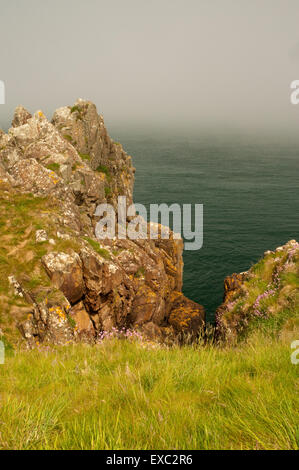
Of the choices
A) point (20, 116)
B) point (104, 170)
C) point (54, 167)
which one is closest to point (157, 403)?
point (54, 167)

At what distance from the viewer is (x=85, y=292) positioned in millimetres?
17031

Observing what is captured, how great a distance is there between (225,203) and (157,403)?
88.3 meters

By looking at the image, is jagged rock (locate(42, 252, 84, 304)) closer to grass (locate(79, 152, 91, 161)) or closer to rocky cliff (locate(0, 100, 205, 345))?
rocky cliff (locate(0, 100, 205, 345))

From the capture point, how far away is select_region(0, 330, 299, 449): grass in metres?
2.81

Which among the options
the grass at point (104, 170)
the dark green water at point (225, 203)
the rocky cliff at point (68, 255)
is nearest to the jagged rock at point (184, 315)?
the rocky cliff at point (68, 255)

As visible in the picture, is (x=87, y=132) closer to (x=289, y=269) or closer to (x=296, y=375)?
(x=289, y=269)

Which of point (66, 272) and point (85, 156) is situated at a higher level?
point (85, 156)

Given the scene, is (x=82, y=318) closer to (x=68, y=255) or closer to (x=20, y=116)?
(x=68, y=255)

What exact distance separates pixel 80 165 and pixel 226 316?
22349mm

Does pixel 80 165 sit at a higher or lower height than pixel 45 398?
higher

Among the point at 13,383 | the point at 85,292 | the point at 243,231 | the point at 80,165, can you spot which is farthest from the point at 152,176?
the point at 13,383

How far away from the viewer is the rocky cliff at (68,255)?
12.5 m

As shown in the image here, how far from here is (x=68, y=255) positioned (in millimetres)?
15125
